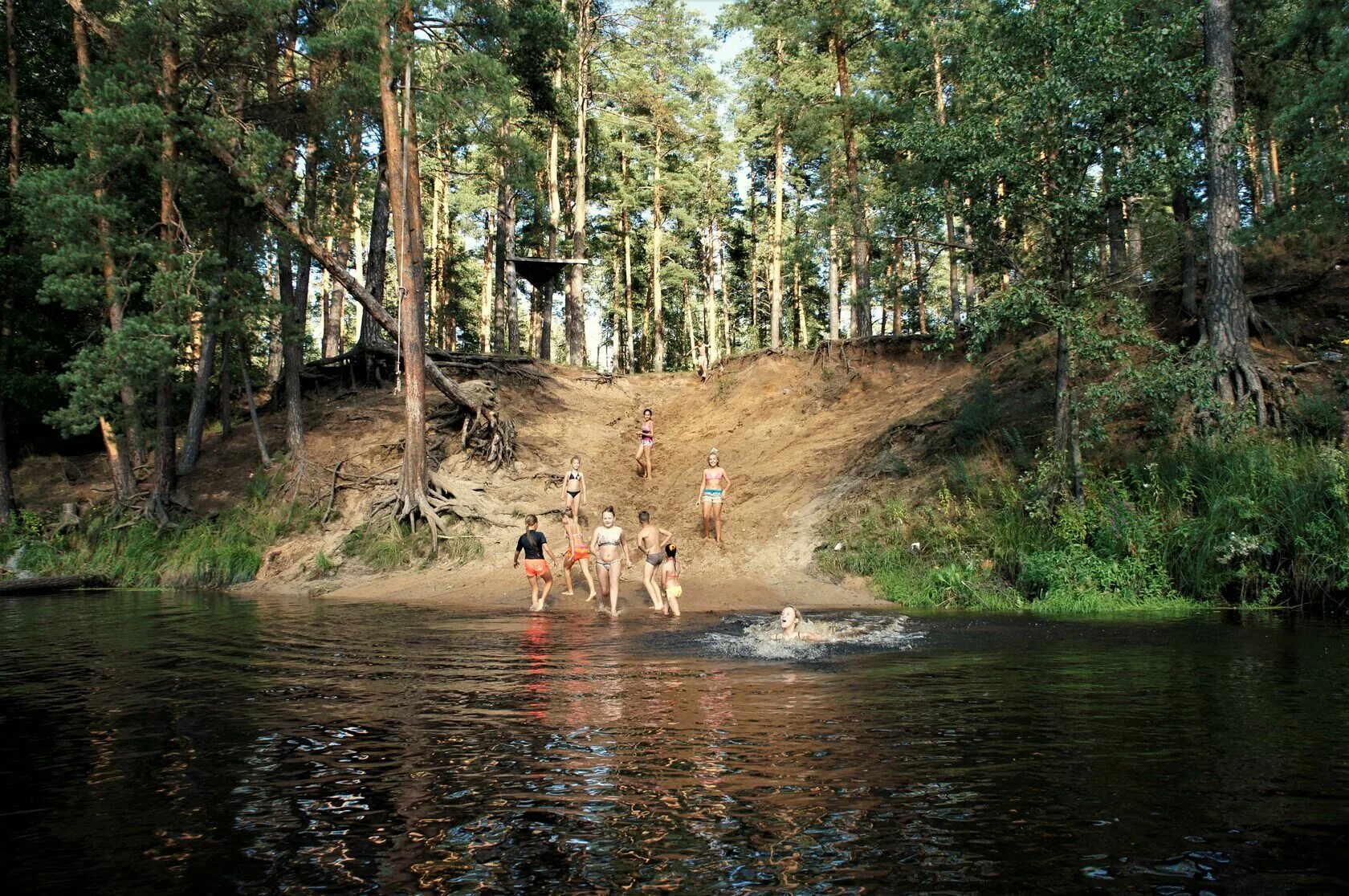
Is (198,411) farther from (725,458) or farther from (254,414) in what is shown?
(725,458)

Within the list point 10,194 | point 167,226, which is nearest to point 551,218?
point 167,226

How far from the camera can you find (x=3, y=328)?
25156mm

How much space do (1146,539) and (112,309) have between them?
75.6ft

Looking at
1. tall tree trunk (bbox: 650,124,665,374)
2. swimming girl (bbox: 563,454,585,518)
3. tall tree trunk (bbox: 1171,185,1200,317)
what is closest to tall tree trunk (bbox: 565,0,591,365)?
tall tree trunk (bbox: 650,124,665,374)

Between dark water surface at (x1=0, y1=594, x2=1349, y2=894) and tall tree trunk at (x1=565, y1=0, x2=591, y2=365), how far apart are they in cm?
2399

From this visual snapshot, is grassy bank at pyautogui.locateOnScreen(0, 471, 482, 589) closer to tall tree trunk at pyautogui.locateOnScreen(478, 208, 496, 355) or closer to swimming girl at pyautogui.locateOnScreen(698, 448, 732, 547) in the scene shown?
swimming girl at pyautogui.locateOnScreen(698, 448, 732, 547)

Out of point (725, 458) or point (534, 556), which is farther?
point (725, 458)

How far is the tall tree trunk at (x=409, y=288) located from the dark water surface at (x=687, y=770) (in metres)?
10.7

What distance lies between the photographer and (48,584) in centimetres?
2039

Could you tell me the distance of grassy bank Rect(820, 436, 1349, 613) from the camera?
526 inches

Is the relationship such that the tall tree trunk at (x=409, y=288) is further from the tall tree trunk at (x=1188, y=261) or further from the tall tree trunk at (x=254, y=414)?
the tall tree trunk at (x=1188, y=261)

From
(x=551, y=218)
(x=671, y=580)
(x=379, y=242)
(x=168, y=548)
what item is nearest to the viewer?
(x=671, y=580)

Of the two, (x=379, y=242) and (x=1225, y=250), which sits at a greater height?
(x=379, y=242)

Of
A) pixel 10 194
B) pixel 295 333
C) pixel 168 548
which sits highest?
pixel 10 194
